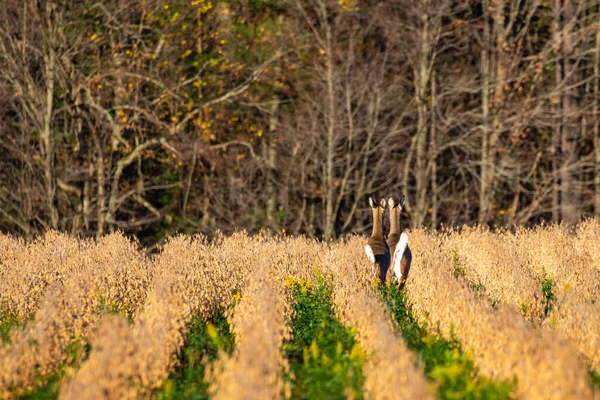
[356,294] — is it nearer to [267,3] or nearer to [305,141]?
[305,141]

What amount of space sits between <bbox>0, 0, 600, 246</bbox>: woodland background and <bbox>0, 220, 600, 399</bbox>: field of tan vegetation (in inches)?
299

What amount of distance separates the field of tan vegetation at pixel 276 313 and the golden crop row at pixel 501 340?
0.05 feet

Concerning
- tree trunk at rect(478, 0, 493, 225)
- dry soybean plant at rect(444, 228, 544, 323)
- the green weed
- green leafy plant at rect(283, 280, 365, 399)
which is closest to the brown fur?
green leafy plant at rect(283, 280, 365, 399)

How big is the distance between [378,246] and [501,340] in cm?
380

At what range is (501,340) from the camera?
6941 millimetres

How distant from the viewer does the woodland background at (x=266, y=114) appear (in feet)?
70.8

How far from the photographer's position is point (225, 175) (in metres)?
23.5

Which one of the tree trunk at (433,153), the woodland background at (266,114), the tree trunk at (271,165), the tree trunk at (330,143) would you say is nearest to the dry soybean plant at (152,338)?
the tree trunk at (330,143)

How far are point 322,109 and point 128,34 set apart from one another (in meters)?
4.67

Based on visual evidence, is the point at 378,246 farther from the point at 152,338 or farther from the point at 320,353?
the point at 152,338

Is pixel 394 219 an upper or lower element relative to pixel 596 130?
upper

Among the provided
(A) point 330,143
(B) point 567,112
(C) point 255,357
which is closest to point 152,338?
(C) point 255,357

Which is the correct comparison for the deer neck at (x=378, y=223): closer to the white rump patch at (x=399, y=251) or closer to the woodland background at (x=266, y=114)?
the white rump patch at (x=399, y=251)

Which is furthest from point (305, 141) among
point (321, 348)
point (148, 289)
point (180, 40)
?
point (321, 348)
